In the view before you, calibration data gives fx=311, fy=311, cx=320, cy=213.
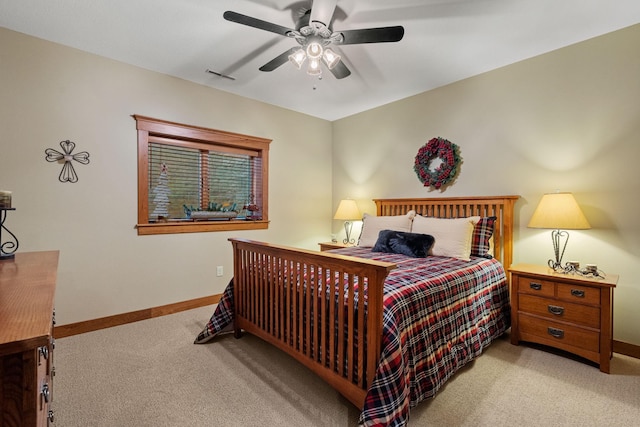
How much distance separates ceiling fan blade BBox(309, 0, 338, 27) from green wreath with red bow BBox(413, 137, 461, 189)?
6.78 feet

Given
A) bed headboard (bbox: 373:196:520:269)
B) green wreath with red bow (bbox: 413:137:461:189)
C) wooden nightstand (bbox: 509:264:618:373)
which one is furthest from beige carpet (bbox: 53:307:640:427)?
green wreath with red bow (bbox: 413:137:461:189)

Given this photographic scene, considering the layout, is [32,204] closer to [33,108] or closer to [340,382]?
[33,108]

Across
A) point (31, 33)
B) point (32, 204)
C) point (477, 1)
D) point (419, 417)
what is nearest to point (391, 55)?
point (477, 1)

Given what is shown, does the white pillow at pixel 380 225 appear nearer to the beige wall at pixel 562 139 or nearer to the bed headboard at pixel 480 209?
the bed headboard at pixel 480 209

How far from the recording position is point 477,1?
2.16 metres

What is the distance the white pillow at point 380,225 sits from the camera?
3.41m

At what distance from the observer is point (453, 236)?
9.58ft

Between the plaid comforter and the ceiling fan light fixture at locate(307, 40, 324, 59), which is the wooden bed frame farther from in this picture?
the ceiling fan light fixture at locate(307, 40, 324, 59)

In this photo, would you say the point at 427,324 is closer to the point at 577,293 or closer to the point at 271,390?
the point at 271,390

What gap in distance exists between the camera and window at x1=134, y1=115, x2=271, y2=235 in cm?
325

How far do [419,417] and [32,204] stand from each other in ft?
10.9

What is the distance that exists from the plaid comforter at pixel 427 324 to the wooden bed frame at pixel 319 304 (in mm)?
106

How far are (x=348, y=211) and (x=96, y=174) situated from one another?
2.84 m

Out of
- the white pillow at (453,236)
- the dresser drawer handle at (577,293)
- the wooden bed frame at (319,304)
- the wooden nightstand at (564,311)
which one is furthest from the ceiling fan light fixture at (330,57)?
the dresser drawer handle at (577,293)
